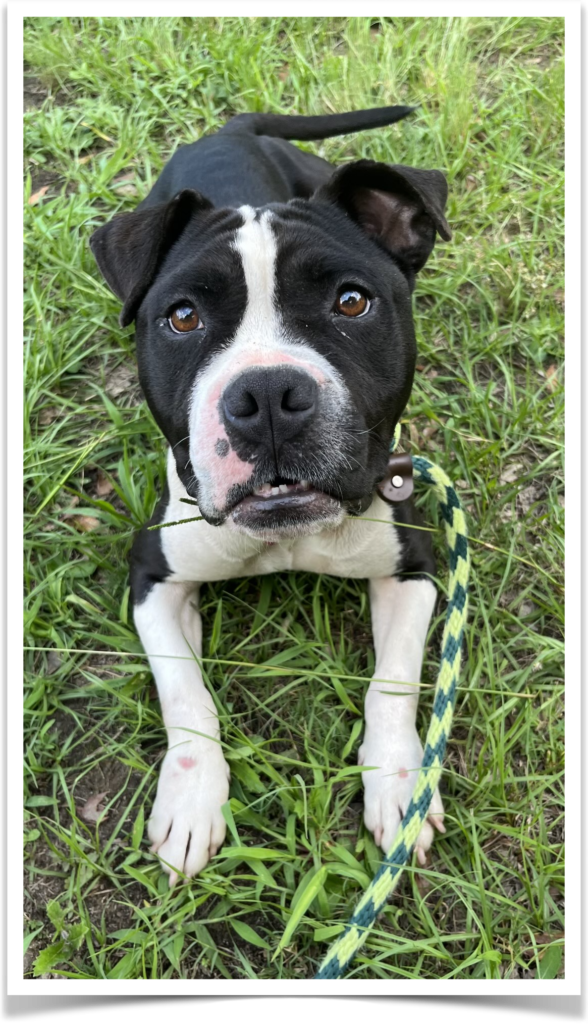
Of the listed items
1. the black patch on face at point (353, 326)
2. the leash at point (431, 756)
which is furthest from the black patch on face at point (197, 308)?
the leash at point (431, 756)

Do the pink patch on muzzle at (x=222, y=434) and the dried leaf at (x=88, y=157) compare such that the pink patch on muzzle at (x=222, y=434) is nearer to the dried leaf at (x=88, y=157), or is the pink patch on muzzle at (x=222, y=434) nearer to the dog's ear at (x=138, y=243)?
the dog's ear at (x=138, y=243)

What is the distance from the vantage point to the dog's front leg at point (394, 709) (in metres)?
2.88

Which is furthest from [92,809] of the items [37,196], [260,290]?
[37,196]

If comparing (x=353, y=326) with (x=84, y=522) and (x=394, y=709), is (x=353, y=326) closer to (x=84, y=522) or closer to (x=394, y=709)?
(x=394, y=709)

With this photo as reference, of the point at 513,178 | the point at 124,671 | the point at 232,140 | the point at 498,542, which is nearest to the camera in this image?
the point at 124,671

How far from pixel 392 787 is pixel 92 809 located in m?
1.17

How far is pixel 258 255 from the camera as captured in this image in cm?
253

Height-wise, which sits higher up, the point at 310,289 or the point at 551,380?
the point at 310,289

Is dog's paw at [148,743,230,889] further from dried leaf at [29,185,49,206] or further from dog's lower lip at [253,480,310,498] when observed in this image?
dried leaf at [29,185,49,206]

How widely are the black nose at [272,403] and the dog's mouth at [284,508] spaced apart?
182mm

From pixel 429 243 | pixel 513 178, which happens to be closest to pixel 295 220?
pixel 429 243

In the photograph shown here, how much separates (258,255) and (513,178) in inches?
110

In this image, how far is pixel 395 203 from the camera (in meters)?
2.84
